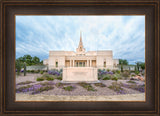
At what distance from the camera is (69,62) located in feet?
55.8

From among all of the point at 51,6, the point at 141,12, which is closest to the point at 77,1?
the point at 51,6

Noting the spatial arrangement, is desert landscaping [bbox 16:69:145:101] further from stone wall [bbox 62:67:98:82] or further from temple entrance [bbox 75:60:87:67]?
temple entrance [bbox 75:60:87:67]

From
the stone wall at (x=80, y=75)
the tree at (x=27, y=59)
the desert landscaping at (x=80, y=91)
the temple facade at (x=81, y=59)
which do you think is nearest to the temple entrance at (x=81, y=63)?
the temple facade at (x=81, y=59)

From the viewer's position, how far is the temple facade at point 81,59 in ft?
50.0

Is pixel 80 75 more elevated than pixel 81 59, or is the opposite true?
pixel 81 59

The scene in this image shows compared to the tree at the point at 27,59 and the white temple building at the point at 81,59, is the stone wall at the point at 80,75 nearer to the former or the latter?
the white temple building at the point at 81,59

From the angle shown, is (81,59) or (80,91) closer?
(80,91)

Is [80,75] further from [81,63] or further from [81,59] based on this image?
[81,63]

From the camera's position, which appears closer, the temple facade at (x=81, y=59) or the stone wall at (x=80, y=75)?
the stone wall at (x=80, y=75)

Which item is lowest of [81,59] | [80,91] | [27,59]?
[80,91]

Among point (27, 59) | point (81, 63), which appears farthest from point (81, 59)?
point (27, 59)

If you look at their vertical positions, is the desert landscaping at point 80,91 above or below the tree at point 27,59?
below

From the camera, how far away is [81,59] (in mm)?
16297

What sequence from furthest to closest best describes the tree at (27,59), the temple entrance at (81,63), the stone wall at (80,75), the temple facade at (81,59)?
the temple entrance at (81,63)
the temple facade at (81,59)
the tree at (27,59)
the stone wall at (80,75)
